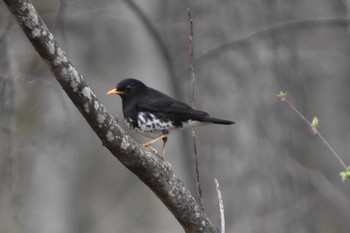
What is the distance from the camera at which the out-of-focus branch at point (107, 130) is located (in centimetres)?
360

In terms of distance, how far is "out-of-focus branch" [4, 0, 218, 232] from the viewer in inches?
142

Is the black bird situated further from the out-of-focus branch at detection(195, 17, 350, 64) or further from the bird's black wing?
the out-of-focus branch at detection(195, 17, 350, 64)

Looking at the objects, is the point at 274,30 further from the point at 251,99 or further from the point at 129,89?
the point at 129,89

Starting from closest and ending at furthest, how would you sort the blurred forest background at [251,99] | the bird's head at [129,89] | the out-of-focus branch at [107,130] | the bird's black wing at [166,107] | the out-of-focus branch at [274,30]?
1. the out-of-focus branch at [107,130]
2. the bird's black wing at [166,107]
3. the bird's head at [129,89]
4. the blurred forest background at [251,99]
5. the out-of-focus branch at [274,30]

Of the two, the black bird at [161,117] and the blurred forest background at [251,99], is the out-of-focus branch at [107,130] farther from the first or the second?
the blurred forest background at [251,99]

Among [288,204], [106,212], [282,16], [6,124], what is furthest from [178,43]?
[106,212]

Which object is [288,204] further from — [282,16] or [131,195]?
[131,195]

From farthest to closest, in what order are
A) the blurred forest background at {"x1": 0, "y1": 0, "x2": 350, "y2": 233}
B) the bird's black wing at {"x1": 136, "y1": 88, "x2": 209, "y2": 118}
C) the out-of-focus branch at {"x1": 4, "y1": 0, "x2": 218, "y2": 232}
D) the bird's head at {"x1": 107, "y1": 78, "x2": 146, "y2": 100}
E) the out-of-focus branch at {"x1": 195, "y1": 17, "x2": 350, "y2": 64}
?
the out-of-focus branch at {"x1": 195, "y1": 17, "x2": 350, "y2": 64}
the blurred forest background at {"x1": 0, "y1": 0, "x2": 350, "y2": 233}
the bird's head at {"x1": 107, "y1": 78, "x2": 146, "y2": 100}
the bird's black wing at {"x1": 136, "y1": 88, "x2": 209, "y2": 118}
the out-of-focus branch at {"x1": 4, "y1": 0, "x2": 218, "y2": 232}

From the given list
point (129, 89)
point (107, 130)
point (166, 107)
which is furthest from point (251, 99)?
point (107, 130)

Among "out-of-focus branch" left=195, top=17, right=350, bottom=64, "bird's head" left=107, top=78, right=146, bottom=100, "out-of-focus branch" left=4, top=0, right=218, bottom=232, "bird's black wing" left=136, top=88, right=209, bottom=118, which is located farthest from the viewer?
"out-of-focus branch" left=195, top=17, right=350, bottom=64

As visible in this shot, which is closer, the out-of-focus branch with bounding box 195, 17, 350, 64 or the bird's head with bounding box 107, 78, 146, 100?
the bird's head with bounding box 107, 78, 146, 100

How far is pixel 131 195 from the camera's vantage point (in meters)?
12.8

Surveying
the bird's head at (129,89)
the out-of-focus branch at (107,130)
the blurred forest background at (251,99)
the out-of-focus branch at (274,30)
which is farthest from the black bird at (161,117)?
the out-of-focus branch at (274,30)

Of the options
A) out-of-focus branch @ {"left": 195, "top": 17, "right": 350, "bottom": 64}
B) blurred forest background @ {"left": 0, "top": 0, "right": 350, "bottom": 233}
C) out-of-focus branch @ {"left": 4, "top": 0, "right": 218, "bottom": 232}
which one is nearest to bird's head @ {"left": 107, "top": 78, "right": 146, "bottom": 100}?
blurred forest background @ {"left": 0, "top": 0, "right": 350, "bottom": 233}
